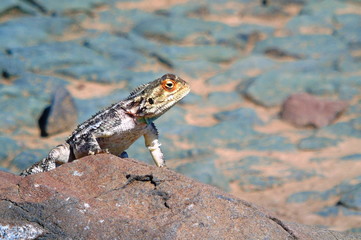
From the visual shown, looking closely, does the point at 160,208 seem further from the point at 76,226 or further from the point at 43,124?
the point at 43,124

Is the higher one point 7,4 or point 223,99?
point 7,4

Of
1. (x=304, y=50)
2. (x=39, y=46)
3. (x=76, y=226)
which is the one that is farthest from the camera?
(x=304, y=50)

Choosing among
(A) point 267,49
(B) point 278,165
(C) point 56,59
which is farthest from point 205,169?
(A) point 267,49

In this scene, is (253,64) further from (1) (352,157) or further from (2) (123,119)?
(2) (123,119)

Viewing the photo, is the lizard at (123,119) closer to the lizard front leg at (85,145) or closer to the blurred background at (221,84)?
the lizard front leg at (85,145)

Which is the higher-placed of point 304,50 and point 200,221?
point 200,221

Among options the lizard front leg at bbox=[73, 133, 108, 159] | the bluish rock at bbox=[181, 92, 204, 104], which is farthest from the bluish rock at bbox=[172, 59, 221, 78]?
the lizard front leg at bbox=[73, 133, 108, 159]

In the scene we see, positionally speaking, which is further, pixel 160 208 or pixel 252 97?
pixel 252 97

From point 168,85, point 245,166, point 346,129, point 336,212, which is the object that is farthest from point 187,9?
point 168,85
